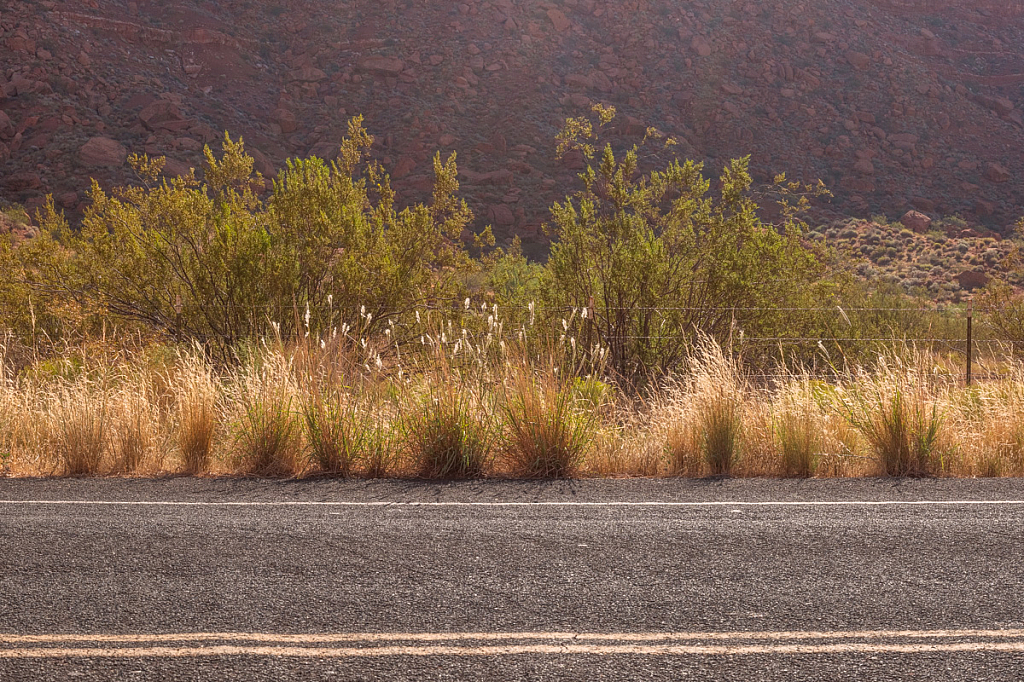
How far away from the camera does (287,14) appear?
53562 mm

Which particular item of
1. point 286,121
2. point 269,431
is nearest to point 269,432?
point 269,431

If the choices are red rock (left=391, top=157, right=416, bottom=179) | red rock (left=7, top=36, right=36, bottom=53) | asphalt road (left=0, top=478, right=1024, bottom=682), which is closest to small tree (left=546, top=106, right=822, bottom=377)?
asphalt road (left=0, top=478, right=1024, bottom=682)

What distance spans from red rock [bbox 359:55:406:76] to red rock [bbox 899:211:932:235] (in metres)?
28.9

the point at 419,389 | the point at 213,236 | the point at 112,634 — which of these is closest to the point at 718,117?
the point at 213,236

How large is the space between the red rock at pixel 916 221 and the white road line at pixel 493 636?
44477 millimetres

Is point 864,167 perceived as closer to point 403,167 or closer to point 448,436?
point 403,167

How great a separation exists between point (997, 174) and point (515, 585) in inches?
2058

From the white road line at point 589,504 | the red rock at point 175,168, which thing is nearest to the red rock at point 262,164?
the red rock at point 175,168

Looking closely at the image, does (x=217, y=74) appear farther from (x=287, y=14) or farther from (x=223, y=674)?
(x=223, y=674)

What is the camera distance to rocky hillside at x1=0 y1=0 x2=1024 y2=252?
42906mm

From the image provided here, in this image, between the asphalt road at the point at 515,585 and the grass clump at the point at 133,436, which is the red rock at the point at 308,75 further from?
the asphalt road at the point at 515,585

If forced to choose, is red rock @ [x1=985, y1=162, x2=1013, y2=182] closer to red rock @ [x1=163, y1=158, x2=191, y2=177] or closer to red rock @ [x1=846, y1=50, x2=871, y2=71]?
red rock @ [x1=846, y1=50, x2=871, y2=71]

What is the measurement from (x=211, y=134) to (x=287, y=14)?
14.3m

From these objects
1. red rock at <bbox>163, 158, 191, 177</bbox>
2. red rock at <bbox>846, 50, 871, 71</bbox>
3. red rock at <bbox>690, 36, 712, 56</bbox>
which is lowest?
red rock at <bbox>163, 158, 191, 177</bbox>
